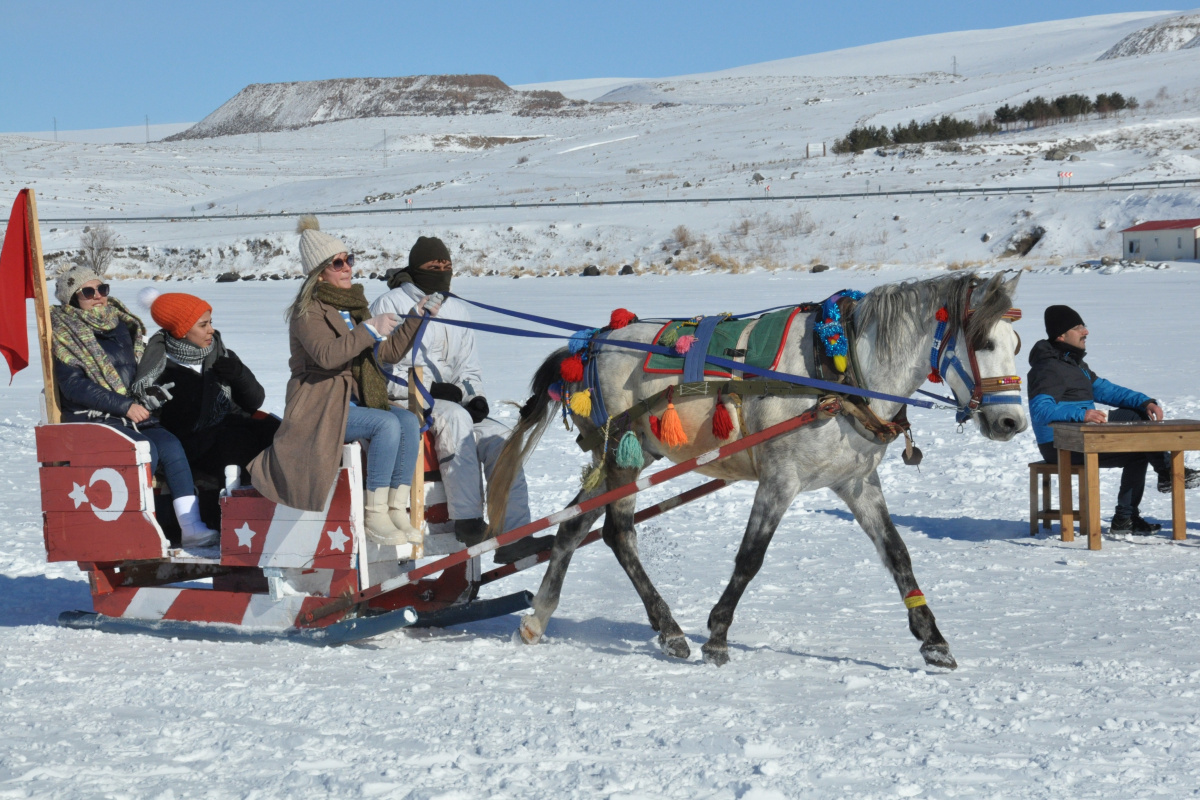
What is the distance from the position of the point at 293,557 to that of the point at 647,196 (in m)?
47.2

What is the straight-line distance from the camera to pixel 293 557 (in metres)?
5.54

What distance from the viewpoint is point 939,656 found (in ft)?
16.3

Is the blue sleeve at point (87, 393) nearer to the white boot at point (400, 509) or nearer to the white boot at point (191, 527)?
the white boot at point (191, 527)

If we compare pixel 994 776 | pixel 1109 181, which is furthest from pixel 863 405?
pixel 1109 181

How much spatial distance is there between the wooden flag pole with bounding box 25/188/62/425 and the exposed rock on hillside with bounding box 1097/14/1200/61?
115 metres

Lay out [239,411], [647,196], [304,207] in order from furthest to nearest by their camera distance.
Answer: [304,207] < [647,196] < [239,411]

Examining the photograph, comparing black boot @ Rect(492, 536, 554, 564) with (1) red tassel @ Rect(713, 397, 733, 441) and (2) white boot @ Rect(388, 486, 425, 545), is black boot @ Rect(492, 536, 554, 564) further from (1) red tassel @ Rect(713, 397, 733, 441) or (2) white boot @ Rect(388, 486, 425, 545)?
(1) red tassel @ Rect(713, 397, 733, 441)

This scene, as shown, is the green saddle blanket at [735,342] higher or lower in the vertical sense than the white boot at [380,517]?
higher

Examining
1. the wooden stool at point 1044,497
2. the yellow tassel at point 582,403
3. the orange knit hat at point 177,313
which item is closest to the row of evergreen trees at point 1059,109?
the wooden stool at point 1044,497

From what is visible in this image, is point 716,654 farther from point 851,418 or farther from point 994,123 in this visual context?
point 994,123

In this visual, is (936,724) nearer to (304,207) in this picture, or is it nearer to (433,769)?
(433,769)

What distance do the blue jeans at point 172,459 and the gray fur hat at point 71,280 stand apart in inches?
31.1

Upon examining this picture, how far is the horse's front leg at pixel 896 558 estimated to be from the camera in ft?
16.5

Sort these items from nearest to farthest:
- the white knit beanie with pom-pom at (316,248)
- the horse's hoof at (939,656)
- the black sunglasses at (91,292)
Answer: the horse's hoof at (939,656) < the white knit beanie with pom-pom at (316,248) < the black sunglasses at (91,292)
